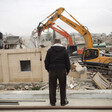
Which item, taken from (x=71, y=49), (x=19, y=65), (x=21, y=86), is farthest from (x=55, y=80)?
(x=71, y=49)

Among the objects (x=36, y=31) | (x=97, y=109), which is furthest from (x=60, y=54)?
(x=36, y=31)

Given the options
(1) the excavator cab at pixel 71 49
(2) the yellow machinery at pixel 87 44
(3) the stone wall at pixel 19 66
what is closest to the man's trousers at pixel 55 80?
(3) the stone wall at pixel 19 66

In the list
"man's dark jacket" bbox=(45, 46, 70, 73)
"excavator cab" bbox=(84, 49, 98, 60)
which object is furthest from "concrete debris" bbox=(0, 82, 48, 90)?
"man's dark jacket" bbox=(45, 46, 70, 73)

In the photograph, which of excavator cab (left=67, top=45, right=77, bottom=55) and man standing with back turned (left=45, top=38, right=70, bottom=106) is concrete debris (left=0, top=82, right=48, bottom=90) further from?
excavator cab (left=67, top=45, right=77, bottom=55)

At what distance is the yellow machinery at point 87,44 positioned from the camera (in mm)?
10359

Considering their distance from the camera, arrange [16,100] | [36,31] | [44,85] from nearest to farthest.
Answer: [16,100], [44,85], [36,31]

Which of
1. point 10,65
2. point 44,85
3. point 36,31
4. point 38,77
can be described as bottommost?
point 44,85

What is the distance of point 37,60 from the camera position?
28.2 feet

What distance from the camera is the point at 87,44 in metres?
11.2

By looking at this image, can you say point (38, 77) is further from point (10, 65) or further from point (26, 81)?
point (10, 65)

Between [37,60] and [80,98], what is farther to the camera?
[37,60]

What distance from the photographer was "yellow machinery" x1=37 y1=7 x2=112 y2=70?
10359 mm

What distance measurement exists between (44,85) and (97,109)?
6314 mm

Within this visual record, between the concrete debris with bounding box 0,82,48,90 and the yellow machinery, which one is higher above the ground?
the yellow machinery
